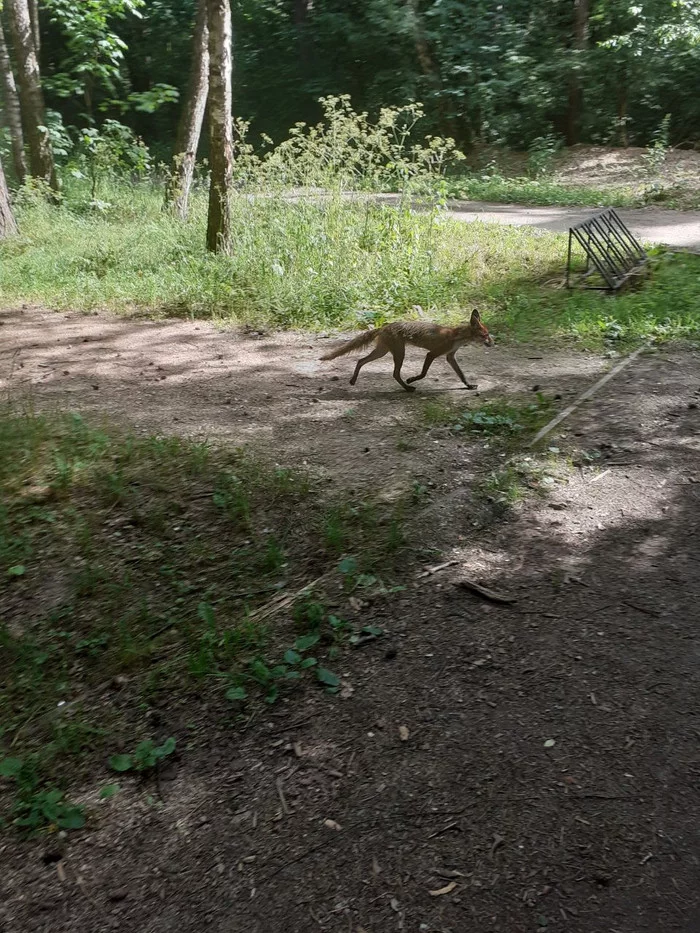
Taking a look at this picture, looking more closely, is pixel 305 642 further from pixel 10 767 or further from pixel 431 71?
pixel 431 71

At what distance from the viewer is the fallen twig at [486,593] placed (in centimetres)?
415

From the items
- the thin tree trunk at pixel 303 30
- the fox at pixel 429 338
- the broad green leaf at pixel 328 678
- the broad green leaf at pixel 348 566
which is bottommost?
the broad green leaf at pixel 328 678

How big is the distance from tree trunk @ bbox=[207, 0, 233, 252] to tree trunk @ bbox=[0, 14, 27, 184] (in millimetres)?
7578

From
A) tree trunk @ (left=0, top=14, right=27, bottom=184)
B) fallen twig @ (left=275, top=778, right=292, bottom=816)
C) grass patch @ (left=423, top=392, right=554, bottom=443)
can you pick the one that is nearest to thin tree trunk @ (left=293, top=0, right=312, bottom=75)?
tree trunk @ (left=0, top=14, right=27, bottom=184)

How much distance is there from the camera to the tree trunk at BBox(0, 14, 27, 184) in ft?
51.5

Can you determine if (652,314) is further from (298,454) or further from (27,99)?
(27,99)

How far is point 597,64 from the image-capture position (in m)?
20.8

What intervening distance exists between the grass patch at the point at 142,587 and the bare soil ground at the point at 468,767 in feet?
0.65

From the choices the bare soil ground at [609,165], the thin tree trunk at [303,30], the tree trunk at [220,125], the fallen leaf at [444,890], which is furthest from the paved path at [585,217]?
the thin tree trunk at [303,30]

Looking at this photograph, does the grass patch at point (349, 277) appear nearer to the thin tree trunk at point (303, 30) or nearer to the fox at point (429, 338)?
the fox at point (429, 338)

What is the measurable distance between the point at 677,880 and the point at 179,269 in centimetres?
919

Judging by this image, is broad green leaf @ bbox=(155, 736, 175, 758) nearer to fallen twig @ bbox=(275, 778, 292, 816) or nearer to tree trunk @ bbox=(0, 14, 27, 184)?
fallen twig @ bbox=(275, 778, 292, 816)

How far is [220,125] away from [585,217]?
725cm

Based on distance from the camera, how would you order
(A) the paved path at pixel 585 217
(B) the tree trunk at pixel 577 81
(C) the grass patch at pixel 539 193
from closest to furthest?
(A) the paved path at pixel 585 217, (C) the grass patch at pixel 539 193, (B) the tree trunk at pixel 577 81
